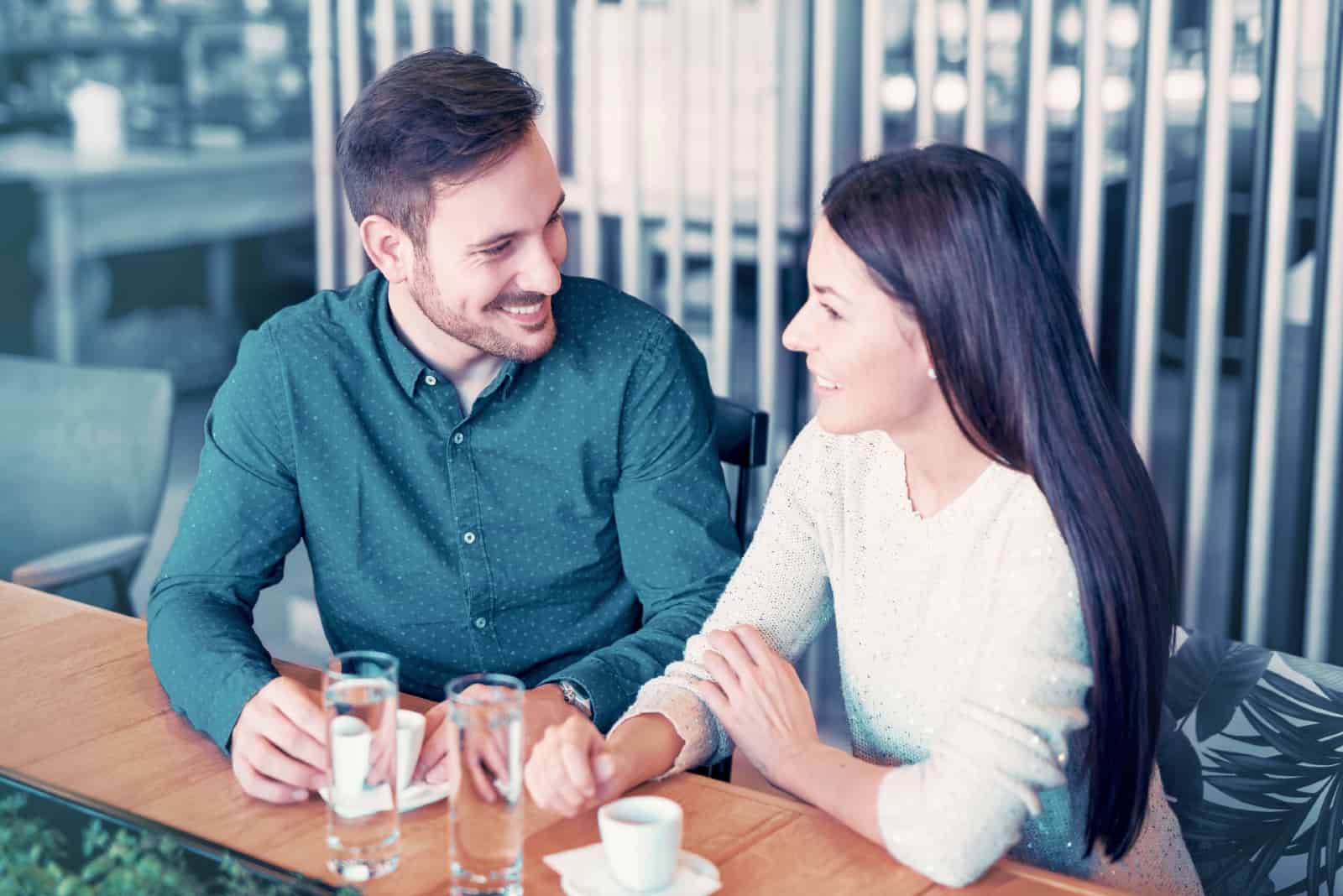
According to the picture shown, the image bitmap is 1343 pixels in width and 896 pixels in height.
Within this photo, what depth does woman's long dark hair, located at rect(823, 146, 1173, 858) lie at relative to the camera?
1328 mm

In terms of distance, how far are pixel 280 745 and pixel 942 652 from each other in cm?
60

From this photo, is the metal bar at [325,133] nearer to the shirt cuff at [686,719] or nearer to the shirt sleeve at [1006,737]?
the shirt cuff at [686,719]

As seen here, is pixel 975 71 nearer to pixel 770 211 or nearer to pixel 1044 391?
pixel 770 211

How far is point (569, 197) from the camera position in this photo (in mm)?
3137

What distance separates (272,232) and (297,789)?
525 centimetres

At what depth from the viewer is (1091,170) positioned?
8.27 ft

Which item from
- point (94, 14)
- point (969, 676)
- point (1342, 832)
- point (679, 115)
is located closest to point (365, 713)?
point (969, 676)

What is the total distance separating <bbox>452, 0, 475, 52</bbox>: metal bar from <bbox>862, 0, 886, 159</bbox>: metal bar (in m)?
0.85

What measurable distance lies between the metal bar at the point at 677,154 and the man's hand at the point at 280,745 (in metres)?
1.56

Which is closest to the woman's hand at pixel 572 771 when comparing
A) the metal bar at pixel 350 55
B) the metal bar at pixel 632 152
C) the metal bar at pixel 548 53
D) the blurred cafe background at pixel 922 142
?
the blurred cafe background at pixel 922 142

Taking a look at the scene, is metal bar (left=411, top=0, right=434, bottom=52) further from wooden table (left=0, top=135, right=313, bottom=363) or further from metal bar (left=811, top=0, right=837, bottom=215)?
wooden table (left=0, top=135, right=313, bottom=363)

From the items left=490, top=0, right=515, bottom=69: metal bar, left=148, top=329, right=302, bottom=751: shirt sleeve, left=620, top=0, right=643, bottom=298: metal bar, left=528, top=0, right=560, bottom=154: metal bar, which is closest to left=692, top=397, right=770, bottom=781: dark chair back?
left=148, top=329, right=302, bottom=751: shirt sleeve

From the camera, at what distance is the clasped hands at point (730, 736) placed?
130cm

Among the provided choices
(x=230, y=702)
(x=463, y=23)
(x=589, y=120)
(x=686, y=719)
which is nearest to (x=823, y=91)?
(x=589, y=120)
